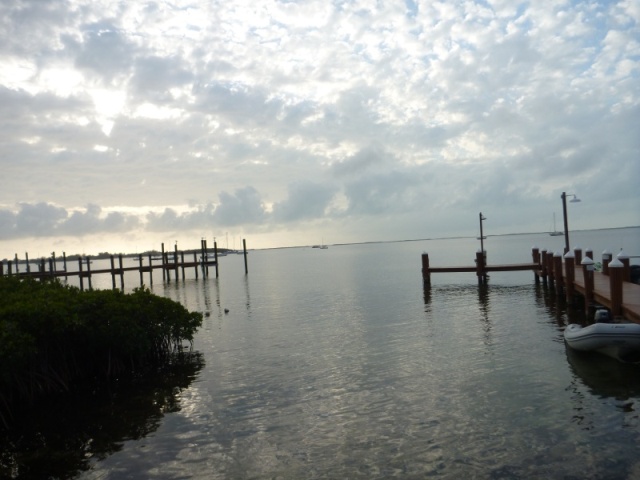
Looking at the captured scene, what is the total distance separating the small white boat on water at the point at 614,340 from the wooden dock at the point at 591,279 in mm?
1088

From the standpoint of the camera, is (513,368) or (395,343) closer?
(513,368)

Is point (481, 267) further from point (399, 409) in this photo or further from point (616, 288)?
point (399, 409)

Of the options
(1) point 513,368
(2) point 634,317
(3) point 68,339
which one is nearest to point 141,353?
(3) point 68,339

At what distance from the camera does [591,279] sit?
19953mm

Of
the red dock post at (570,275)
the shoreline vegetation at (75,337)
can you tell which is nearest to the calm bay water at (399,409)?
the shoreline vegetation at (75,337)

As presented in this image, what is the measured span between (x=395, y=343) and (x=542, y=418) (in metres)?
7.98

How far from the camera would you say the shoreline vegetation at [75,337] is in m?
12.1

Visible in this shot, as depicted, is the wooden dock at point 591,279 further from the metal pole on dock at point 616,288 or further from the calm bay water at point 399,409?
the calm bay water at point 399,409

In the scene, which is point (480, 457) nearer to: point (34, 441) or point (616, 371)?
point (616, 371)

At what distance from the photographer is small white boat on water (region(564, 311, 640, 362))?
13.0 m

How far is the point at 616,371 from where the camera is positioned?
12820 mm

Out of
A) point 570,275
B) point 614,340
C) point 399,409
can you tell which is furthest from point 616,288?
point 399,409

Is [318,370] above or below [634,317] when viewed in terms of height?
below

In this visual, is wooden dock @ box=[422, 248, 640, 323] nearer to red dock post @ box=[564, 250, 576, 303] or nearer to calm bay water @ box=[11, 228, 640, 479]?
red dock post @ box=[564, 250, 576, 303]
